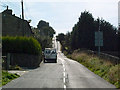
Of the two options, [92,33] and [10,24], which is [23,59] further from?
[92,33]

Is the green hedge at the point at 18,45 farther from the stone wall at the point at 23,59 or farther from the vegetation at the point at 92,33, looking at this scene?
the vegetation at the point at 92,33

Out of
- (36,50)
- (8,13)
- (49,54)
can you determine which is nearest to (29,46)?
(36,50)

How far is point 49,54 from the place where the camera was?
132 feet

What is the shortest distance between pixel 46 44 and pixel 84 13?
1377 cm

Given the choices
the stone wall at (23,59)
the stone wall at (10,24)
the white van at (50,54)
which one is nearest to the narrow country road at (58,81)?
the stone wall at (23,59)

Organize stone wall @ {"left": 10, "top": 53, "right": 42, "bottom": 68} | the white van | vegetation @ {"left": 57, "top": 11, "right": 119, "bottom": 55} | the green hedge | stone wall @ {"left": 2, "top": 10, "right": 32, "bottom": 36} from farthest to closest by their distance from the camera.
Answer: vegetation @ {"left": 57, "top": 11, "right": 119, "bottom": 55} → stone wall @ {"left": 2, "top": 10, "right": 32, "bottom": 36} → the white van → the green hedge → stone wall @ {"left": 10, "top": 53, "right": 42, "bottom": 68}

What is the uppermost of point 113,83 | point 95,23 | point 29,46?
point 95,23

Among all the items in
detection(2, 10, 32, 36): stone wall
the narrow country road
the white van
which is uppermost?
detection(2, 10, 32, 36): stone wall

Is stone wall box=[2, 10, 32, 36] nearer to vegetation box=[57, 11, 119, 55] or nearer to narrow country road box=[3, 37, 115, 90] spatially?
vegetation box=[57, 11, 119, 55]

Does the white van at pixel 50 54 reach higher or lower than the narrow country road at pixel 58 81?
higher

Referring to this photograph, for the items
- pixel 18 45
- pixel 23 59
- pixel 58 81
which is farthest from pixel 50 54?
pixel 58 81

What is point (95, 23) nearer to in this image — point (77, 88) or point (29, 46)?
point (29, 46)

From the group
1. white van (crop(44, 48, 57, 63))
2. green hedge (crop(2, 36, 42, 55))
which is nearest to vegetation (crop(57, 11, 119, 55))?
white van (crop(44, 48, 57, 63))

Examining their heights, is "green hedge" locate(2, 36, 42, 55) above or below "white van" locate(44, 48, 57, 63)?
above
